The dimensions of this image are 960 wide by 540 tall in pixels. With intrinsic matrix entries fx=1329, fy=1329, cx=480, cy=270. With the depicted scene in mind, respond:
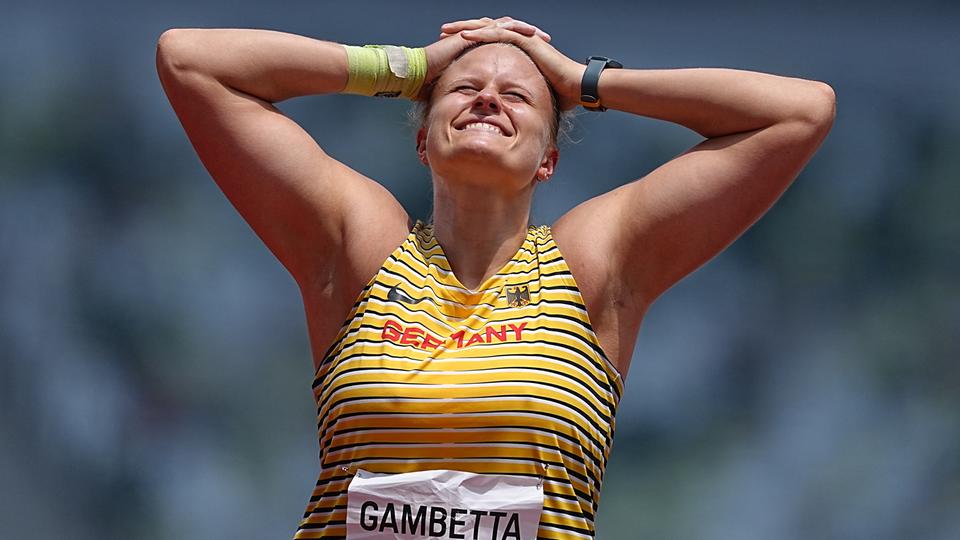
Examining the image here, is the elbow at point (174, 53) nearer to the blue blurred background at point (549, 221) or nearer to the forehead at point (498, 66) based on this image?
the forehead at point (498, 66)

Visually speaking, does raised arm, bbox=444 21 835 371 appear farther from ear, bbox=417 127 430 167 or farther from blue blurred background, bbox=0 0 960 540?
blue blurred background, bbox=0 0 960 540

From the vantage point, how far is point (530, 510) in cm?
216

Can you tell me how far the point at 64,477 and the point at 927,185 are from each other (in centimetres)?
248

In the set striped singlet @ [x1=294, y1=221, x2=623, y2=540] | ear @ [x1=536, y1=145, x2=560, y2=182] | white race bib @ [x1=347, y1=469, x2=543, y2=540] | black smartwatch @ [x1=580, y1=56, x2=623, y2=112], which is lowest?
white race bib @ [x1=347, y1=469, x2=543, y2=540]

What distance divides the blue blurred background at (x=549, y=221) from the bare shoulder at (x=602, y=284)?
1.05 meters

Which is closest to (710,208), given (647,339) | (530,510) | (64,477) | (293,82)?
(530,510)

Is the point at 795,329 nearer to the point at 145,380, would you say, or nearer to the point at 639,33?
the point at 639,33

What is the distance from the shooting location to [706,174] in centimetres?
243

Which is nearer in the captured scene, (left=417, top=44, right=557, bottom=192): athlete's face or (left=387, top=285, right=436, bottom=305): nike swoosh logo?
(left=387, top=285, right=436, bottom=305): nike swoosh logo

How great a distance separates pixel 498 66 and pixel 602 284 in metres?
0.50

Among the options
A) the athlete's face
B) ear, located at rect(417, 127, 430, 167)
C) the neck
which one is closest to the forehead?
the athlete's face

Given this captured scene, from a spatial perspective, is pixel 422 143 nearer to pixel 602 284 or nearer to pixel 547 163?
pixel 547 163

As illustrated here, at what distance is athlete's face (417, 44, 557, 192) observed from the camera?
2453 mm

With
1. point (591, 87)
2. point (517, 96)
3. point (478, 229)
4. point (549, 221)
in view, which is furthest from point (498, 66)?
point (549, 221)
